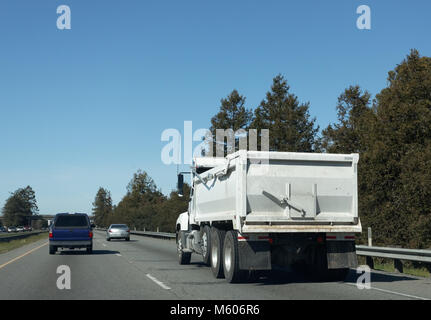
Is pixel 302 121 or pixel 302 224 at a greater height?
pixel 302 121

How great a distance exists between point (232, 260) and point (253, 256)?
0.57 metres

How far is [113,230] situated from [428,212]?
25446mm

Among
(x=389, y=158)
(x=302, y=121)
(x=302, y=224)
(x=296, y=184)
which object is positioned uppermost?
(x=302, y=121)

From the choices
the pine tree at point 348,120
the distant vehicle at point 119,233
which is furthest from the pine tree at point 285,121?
the distant vehicle at point 119,233

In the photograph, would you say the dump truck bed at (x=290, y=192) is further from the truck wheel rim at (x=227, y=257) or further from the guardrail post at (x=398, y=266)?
the guardrail post at (x=398, y=266)

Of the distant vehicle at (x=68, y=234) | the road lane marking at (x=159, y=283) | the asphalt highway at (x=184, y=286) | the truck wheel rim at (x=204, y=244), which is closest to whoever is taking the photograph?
the asphalt highway at (x=184, y=286)

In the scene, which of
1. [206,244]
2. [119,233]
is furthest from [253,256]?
[119,233]

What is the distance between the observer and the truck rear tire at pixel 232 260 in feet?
40.7

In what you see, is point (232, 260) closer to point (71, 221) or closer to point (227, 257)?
point (227, 257)

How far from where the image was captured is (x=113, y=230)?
43625mm

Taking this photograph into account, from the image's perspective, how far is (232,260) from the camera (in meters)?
12.6
